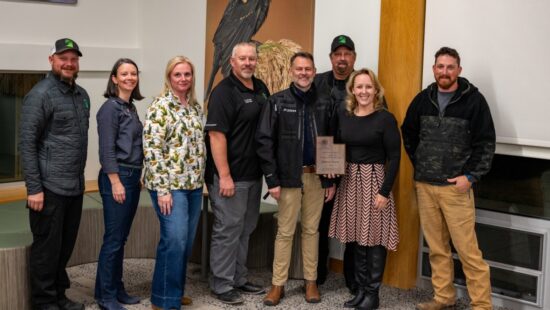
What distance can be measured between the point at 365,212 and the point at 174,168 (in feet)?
3.64

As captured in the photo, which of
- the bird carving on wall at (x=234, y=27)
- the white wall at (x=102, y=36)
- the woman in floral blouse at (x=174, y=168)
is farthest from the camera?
the white wall at (x=102, y=36)

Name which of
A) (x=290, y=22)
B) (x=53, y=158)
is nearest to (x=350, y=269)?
(x=290, y=22)

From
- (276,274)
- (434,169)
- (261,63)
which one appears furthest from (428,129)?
(261,63)

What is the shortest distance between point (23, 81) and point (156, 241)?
67.2 inches

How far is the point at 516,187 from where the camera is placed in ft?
14.5

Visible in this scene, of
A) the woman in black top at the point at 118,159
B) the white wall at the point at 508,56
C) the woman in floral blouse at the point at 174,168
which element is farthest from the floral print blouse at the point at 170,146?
the white wall at the point at 508,56

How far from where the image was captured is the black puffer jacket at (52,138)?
399cm

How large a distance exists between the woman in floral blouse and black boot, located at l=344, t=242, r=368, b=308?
962 mm

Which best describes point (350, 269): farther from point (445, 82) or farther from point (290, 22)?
point (290, 22)

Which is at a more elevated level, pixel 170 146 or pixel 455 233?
pixel 170 146

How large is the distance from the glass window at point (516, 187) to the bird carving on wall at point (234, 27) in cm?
204

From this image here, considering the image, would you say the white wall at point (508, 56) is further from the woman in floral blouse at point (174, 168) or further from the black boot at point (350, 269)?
the woman in floral blouse at point (174, 168)

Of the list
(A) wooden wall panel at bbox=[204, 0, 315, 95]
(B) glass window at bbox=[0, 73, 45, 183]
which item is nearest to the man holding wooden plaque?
(A) wooden wall panel at bbox=[204, 0, 315, 95]

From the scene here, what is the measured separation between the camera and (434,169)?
14.0 ft
